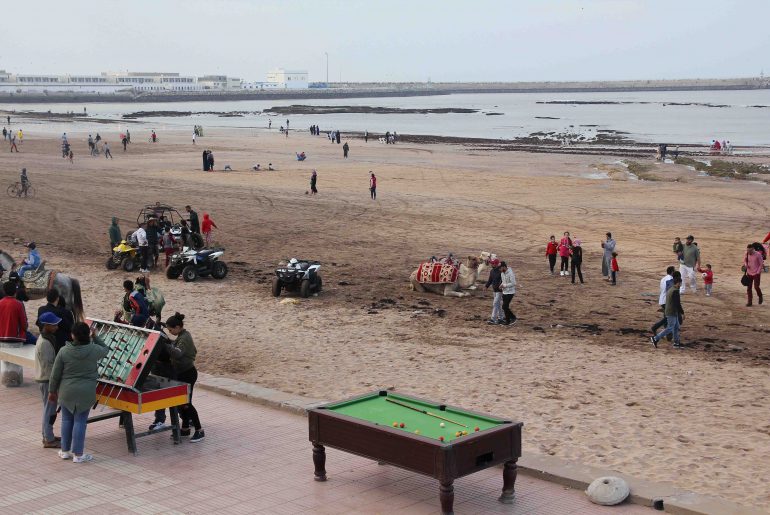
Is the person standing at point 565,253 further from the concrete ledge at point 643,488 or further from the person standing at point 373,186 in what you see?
the person standing at point 373,186

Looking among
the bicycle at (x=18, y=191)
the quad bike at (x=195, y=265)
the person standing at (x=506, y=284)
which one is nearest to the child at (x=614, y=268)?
the person standing at (x=506, y=284)

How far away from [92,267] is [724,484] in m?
18.8

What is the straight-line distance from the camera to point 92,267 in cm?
2528

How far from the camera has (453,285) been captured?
22.2 metres

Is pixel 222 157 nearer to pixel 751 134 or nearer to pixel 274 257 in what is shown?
pixel 274 257

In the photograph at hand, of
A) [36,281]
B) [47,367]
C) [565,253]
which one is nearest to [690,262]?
[565,253]

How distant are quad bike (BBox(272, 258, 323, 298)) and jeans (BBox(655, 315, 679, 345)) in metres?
7.83

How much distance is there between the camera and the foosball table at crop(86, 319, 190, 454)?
35.4ft

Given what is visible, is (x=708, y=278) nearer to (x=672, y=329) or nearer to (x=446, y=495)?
(x=672, y=329)

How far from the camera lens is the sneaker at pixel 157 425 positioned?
11367 mm

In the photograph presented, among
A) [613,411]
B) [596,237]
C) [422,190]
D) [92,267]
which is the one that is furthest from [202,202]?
[613,411]

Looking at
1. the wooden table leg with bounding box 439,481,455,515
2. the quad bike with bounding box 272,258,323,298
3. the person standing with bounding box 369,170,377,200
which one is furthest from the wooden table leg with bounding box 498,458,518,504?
the person standing with bounding box 369,170,377,200

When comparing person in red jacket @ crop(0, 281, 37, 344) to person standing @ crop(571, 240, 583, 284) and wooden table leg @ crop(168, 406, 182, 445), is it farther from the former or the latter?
person standing @ crop(571, 240, 583, 284)

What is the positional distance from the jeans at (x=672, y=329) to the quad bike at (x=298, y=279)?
308 inches
